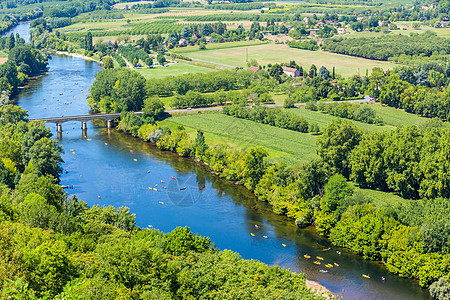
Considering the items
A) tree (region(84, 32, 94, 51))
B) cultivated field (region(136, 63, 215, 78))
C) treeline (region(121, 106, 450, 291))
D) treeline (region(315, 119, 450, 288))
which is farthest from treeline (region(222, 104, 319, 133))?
tree (region(84, 32, 94, 51))

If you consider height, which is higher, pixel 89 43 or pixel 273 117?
pixel 89 43

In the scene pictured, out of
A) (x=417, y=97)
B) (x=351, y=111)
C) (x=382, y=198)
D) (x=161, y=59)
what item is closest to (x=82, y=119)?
(x=351, y=111)

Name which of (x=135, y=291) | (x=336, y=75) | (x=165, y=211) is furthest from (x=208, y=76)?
(x=135, y=291)

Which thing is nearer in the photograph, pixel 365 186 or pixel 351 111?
pixel 365 186

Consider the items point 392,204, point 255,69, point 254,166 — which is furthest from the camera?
point 255,69

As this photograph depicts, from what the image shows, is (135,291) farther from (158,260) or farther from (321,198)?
(321,198)

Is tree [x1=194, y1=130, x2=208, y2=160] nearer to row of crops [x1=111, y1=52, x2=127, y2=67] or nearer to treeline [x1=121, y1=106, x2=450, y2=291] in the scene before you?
treeline [x1=121, y1=106, x2=450, y2=291]

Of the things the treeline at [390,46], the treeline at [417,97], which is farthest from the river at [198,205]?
the treeline at [390,46]

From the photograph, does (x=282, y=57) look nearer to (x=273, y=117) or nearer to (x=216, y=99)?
(x=216, y=99)
